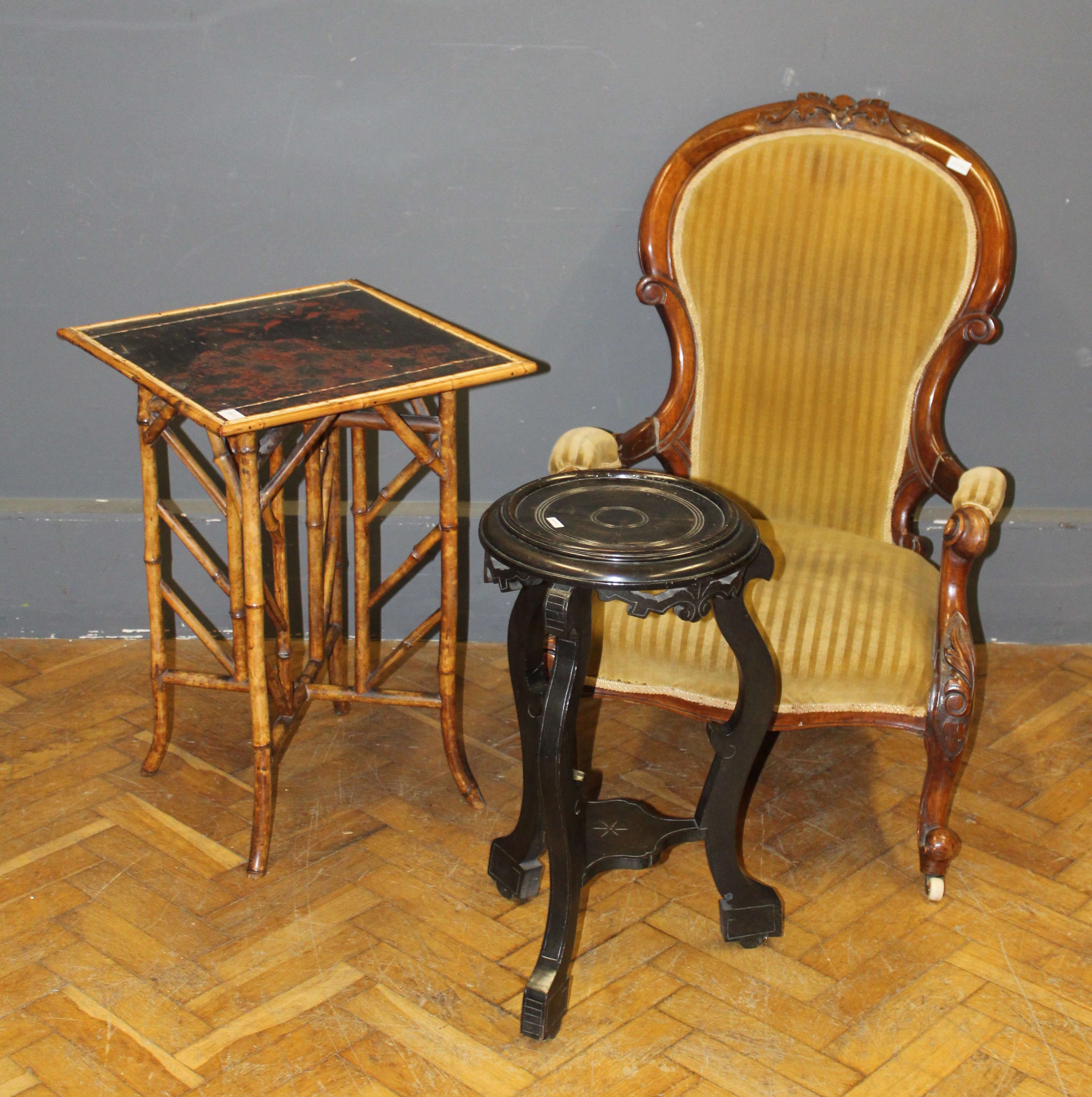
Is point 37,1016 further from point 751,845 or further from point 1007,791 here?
point 1007,791

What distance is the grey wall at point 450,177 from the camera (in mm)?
2867

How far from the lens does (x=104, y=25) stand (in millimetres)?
2857

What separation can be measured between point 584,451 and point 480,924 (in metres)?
0.93

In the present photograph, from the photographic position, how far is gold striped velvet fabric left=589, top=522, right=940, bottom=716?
7.80ft

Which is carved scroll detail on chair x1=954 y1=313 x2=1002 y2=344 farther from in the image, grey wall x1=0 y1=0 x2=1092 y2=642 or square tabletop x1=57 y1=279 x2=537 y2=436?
square tabletop x1=57 y1=279 x2=537 y2=436

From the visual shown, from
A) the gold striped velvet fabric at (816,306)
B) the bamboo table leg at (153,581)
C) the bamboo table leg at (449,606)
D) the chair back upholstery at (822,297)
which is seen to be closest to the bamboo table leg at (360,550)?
the bamboo table leg at (449,606)

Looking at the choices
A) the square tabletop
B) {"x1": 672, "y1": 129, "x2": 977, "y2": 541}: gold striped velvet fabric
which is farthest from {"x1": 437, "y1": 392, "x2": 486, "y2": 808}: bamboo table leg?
{"x1": 672, "y1": 129, "x2": 977, "y2": 541}: gold striped velvet fabric

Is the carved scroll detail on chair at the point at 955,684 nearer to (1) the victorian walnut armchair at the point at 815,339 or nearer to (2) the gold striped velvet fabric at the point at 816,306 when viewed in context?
(1) the victorian walnut armchair at the point at 815,339

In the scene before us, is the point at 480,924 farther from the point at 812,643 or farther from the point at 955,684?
the point at 955,684

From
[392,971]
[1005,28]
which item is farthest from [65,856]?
[1005,28]

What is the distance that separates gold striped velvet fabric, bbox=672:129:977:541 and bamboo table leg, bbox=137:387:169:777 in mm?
1150

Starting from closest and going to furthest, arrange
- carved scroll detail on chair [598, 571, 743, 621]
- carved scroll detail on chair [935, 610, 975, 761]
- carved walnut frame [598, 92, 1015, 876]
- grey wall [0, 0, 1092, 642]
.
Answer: carved scroll detail on chair [598, 571, 743, 621], carved scroll detail on chair [935, 610, 975, 761], carved walnut frame [598, 92, 1015, 876], grey wall [0, 0, 1092, 642]

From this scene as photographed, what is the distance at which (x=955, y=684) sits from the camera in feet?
7.71

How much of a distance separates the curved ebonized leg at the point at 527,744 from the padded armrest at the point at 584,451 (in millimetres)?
424
